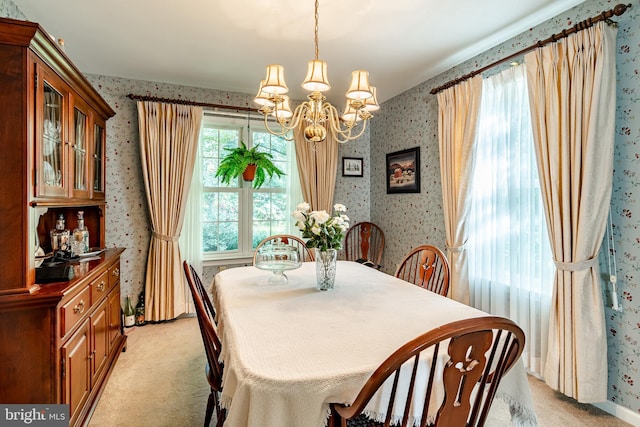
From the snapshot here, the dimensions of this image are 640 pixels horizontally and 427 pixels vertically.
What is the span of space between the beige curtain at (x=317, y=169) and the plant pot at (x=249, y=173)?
0.54 m

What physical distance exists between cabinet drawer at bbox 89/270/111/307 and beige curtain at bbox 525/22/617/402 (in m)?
2.86

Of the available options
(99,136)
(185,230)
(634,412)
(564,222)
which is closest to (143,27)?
(99,136)

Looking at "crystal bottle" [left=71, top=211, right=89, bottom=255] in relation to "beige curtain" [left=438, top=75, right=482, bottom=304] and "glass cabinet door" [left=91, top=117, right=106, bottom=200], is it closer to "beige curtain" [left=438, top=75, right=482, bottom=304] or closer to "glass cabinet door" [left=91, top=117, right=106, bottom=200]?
"glass cabinet door" [left=91, top=117, right=106, bottom=200]

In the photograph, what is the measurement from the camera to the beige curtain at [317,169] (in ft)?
13.0

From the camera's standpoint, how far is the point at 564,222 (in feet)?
6.73

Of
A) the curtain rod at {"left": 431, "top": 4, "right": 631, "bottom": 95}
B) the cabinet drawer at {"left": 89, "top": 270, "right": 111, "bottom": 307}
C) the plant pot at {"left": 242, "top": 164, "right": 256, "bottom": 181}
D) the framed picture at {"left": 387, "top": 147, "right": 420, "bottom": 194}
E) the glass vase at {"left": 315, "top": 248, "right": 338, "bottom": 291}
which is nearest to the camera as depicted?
the curtain rod at {"left": 431, "top": 4, "right": 631, "bottom": 95}

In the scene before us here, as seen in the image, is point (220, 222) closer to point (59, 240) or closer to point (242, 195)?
point (242, 195)

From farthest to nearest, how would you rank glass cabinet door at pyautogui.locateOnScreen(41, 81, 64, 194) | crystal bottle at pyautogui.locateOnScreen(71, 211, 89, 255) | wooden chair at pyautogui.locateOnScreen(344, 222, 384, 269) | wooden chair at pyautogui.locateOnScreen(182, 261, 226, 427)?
wooden chair at pyautogui.locateOnScreen(344, 222, 384, 269), crystal bottle at pyautogui.locateOnScreen(71, 211, 89, 255), glass cabinet door at pyautogui.locateOnScreen(41, 81, 64, 194), wooden chair at pyautogui.locateOnScreen(182, 261, 226, 427)

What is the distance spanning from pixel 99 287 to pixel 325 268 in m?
1.48

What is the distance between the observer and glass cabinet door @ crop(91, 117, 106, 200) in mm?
2598

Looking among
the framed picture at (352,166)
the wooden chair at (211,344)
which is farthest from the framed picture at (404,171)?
the wooden chair at (211,344)

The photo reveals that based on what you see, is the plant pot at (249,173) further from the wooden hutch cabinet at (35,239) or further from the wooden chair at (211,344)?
the wooden chair at (211,344)

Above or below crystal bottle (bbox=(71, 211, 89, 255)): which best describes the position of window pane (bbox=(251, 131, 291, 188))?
above

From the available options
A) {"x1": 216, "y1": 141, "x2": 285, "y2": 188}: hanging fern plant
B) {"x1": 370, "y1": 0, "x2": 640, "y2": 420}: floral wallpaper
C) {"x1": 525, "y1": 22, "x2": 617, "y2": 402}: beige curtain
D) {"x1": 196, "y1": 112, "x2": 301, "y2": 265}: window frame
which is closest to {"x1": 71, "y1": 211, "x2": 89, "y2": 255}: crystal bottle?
{"x1": 196, "y1": 112, "x2": 301, "y2": 265}: window frame
